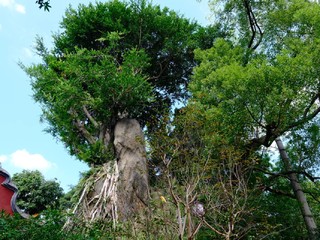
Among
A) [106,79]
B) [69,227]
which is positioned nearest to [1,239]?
[69,227]

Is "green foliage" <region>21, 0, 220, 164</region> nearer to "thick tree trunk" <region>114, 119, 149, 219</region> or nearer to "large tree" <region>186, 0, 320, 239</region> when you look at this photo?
"thick tree trunk" <region>114, 119, 149, 219</region>

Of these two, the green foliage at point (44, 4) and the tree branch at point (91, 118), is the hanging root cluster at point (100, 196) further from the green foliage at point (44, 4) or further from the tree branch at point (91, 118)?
the green foliage at point (44, 4)

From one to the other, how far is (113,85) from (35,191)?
19.6 ft

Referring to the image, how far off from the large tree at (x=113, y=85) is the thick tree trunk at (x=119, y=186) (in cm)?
2

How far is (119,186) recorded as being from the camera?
8250mm

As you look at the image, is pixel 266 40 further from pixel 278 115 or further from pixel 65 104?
pixel 65 104

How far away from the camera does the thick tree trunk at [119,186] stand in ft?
25.2

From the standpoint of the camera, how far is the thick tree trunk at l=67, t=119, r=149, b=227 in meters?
7.68

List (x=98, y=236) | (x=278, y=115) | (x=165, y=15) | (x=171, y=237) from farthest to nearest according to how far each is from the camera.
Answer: (x=165, y=15)
(x=278, y=115)
(x=98, y=236)
(x=171, y=237)

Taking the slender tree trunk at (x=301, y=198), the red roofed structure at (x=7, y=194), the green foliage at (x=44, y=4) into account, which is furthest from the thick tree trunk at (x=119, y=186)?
the green foliage at (x=44, y=4)

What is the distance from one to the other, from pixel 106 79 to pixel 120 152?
1.86 m

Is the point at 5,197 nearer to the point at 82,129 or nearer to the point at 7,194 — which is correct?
the point at 7,194

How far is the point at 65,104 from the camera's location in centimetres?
916

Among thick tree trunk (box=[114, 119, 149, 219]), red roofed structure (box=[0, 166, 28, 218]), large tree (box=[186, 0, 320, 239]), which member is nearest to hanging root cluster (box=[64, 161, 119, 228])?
thick tree trunk (box=[114, 119, 149, 219])
